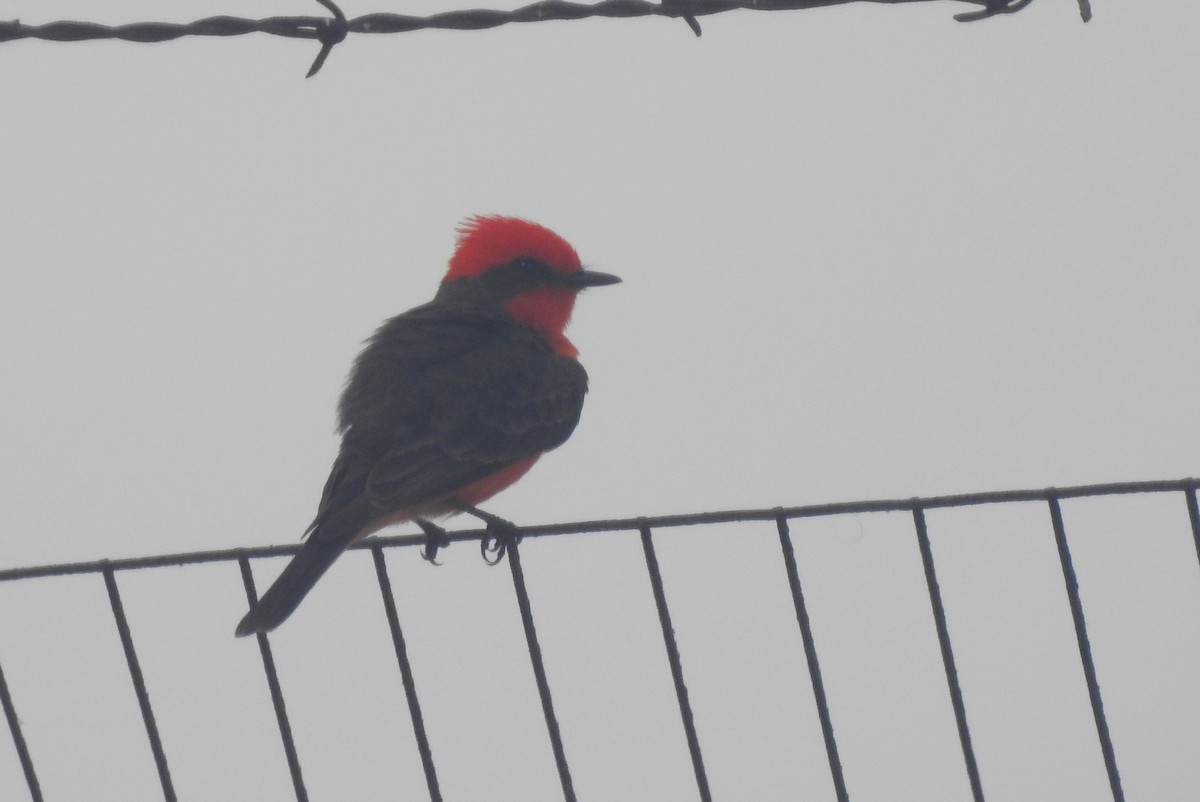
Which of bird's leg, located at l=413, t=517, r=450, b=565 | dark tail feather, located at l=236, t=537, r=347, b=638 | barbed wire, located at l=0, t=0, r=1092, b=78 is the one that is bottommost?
bird's leg, located at l=413, t=517, r=450, b=565

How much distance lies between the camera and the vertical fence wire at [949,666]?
298cm

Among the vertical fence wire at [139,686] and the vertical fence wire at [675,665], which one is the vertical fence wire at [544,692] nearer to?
the vertical fence wire at [675,665]

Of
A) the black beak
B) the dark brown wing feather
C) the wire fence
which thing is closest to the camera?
the wire fence

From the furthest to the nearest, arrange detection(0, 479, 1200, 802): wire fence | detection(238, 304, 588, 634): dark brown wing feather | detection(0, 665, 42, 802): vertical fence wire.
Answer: detection(238, 304, 588, 634): dark brown wing feather, detection(0, 665, 42, 802): vertical fence wire, detection(0, 479, 1200, 802): wire fence

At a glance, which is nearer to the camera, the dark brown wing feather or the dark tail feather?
the dark tail feather

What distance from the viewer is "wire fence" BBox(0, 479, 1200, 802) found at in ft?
9.21

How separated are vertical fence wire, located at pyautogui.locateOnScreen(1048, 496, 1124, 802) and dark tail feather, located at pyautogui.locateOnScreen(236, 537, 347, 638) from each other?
1591 millimetres

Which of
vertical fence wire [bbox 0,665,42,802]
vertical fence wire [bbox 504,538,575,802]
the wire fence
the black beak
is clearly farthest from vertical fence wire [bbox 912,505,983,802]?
the black beak

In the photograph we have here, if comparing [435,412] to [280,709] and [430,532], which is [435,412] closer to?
[430,532]

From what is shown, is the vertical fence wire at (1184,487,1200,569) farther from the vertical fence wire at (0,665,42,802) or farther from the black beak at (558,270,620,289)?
the black beak at (558,270,620,289)

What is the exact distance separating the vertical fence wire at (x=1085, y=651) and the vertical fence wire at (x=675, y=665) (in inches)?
30.2

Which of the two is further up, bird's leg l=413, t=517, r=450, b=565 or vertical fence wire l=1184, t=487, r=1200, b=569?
vertical fence wire l=1184, t=487, r=1200, b=569

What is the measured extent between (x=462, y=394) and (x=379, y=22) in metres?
2.21

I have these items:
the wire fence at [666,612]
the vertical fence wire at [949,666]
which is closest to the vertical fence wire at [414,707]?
the wire fence at [666,612]
